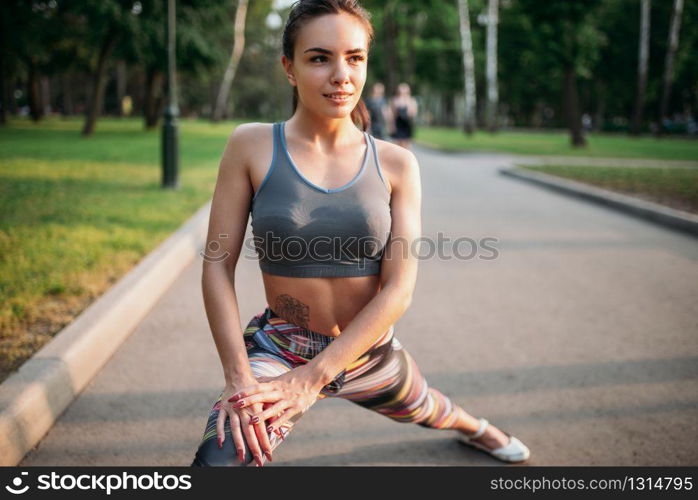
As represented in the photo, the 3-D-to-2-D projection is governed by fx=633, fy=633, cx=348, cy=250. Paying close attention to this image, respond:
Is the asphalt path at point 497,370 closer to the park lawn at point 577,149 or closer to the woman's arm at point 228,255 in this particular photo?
the woman's arm at point 228,255

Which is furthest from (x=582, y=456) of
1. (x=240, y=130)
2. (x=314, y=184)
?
(x=240, y=130)

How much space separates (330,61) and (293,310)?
844 mm

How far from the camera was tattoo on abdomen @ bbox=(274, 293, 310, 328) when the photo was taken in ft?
7.18

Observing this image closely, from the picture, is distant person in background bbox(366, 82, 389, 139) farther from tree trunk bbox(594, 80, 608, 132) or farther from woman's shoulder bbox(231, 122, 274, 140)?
tree trunk bbox(594, 80, 608, 132)

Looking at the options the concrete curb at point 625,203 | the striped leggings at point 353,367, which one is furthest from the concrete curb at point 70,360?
the concrete curb at point 625,203

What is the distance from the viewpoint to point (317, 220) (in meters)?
2.05

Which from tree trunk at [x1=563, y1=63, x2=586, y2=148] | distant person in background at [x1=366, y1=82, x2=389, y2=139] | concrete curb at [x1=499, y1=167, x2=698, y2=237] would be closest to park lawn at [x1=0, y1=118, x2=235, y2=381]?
distant person in background at [x1=366, y1=82, x2=389, y2=139]

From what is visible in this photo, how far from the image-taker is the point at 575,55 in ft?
90.0

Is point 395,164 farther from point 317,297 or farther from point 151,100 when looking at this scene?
point 151,100

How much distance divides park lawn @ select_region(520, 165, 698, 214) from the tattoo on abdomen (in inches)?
363

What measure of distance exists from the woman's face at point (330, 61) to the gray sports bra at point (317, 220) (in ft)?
0.61

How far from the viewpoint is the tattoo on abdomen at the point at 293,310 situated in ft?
7.18

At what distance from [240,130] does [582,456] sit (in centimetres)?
217
